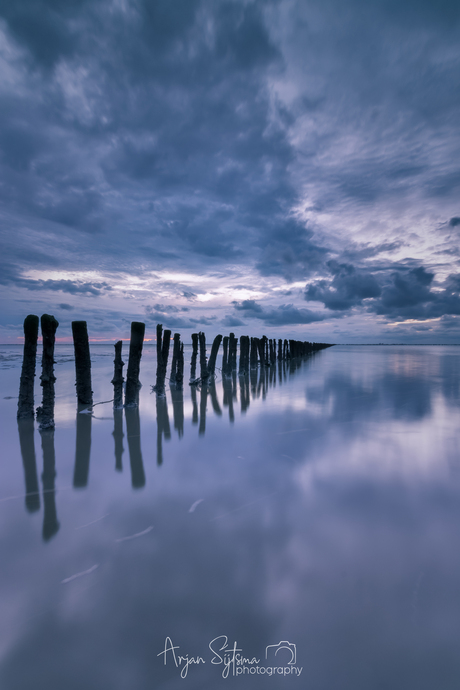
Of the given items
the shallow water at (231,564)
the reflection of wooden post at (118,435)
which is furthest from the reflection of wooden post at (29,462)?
the reflection of wooden post at (118,435)

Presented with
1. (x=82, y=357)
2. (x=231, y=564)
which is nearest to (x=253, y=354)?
(x=82, y=357)

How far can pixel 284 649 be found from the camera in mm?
1826

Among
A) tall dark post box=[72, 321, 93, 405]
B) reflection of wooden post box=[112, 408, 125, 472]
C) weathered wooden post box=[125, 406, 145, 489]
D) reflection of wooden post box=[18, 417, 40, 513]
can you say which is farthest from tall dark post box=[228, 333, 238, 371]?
reflection of wooden post box=[18, 417, 40, 513]

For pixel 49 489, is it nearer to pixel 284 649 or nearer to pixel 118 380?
pixel 284 649

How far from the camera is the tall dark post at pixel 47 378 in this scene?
20.7 feet

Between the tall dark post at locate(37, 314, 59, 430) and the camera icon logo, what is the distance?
19.9 ft

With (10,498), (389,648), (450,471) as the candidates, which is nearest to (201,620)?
(389,648)

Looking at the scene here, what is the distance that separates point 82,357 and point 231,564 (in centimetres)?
639

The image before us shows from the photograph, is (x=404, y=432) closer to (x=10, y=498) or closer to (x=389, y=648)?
(x=389, y=648)

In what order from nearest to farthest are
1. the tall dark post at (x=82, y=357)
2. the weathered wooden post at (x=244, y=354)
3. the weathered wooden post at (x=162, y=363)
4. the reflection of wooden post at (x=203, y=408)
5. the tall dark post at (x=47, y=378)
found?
the tall dark post at (x=47, y=378) → the reflection of wooden post at (x=203, y=408) → the tall dark post at (x=82, y=357) → the weathered wooden post at (x=162, y=363) → the weathered wooden post at (x=244, y=354)

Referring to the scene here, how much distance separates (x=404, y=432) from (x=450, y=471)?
1.88m

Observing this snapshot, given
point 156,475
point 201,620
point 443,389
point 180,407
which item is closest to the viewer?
point 201,620

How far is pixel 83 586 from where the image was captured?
2262 mm

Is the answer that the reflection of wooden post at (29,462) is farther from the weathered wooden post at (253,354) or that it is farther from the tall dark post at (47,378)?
the weathered wooden post at (253,354)
